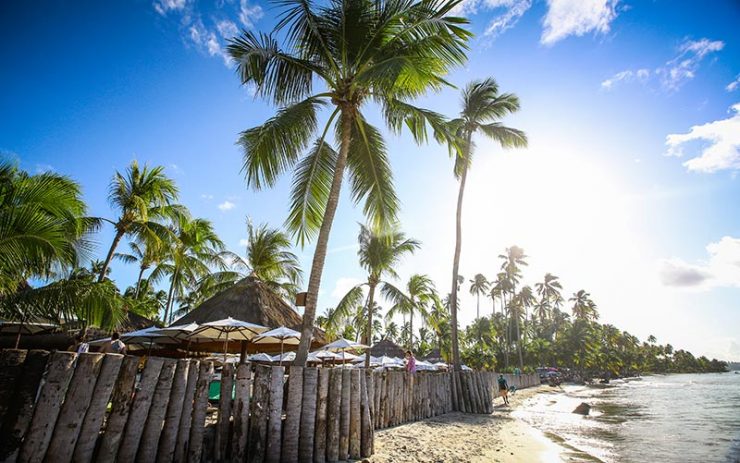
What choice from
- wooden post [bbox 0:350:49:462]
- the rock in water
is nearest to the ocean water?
the rock in water

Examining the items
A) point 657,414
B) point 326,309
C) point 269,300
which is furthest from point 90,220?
point 326,309

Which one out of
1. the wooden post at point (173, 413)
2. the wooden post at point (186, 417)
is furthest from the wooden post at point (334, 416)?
the wooden post at point (173, 413)

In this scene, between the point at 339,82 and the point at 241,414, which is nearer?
the point at 241,414

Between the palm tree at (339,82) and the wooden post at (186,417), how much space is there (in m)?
2.52

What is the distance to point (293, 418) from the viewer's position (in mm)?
4828

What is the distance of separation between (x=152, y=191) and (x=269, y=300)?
766 cm

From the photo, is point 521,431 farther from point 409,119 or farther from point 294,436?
point 409,119

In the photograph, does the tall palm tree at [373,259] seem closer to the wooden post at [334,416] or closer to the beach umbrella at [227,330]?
the beach umbrella at [227,330]

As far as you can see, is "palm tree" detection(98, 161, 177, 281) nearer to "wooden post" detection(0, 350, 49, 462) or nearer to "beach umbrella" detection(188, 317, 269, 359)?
"beach umbrella" detection(188, 317, 269, 359)

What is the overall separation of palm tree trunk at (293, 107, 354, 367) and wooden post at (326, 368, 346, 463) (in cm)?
86

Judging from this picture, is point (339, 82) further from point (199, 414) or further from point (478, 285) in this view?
point (478, 285)

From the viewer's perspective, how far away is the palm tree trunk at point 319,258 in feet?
21.0

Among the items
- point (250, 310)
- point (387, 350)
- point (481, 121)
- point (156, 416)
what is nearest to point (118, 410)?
point (156, 416)

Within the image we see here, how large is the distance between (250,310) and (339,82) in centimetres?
1070
